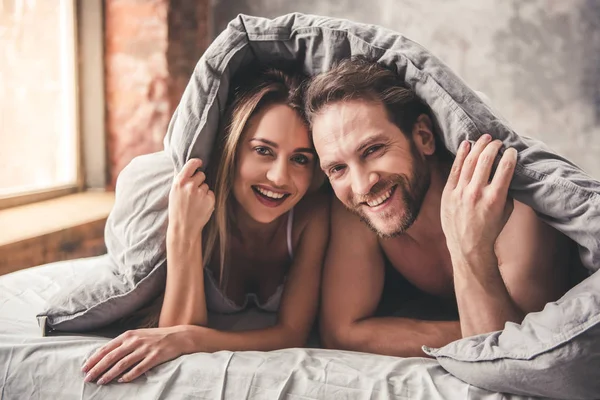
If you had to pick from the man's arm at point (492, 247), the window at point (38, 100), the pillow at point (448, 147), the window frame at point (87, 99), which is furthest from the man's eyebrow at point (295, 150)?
the window frame at point (87, 99)

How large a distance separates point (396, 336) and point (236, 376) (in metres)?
0.36

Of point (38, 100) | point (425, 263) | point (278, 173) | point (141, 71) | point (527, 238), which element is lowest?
point (425, 263)

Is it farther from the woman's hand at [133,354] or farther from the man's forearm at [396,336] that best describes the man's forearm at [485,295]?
the woman's hand at [133,354]

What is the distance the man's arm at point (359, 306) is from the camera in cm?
117

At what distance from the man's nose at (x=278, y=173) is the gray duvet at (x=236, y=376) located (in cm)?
38

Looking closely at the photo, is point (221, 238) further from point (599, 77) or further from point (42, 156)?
point (599, 77)

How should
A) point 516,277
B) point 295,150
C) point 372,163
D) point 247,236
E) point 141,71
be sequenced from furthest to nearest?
1. point 141,71
2. point 247,236
3. point 295,150
4. point 372,163
5. point 516,277

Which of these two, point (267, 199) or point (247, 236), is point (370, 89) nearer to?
point (267, 199)

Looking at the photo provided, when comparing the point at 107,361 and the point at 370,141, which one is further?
the point at 370,141

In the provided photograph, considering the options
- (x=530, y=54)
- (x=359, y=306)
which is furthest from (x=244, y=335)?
(x=530, y=54)

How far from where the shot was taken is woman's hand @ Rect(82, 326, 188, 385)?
1.01 meters

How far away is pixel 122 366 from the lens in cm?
101

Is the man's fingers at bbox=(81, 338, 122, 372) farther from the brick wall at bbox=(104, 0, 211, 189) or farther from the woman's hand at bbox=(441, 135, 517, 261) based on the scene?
the brick wall at bbox=(104, 0, 211, 189)

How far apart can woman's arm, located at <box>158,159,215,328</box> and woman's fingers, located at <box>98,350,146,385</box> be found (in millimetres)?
186
